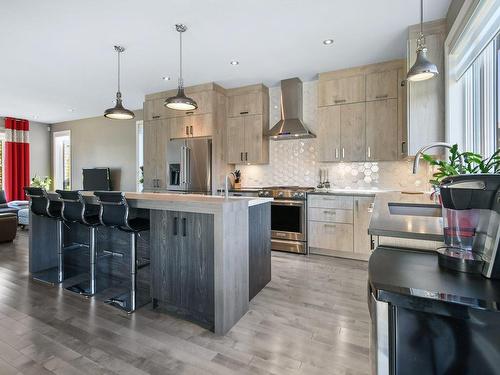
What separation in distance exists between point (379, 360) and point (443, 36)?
349cm

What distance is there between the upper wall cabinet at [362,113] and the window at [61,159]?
7.51 metres

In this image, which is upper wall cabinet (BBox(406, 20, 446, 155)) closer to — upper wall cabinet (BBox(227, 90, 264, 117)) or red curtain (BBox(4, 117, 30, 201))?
upper wall cabinet (BBox(227, 90, 264, 117))

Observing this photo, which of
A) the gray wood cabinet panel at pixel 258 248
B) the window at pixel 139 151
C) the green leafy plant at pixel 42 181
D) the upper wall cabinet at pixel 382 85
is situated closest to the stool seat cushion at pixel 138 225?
the gray wood cabinet panel at pixel 258 248

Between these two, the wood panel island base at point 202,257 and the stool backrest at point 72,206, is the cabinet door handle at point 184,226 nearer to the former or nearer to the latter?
the wood panel island base at point 202,257

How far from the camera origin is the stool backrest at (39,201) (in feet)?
10.0

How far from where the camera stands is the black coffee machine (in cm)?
78

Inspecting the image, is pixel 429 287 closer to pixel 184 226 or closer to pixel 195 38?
pixel 184 226

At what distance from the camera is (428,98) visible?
3.11 metres

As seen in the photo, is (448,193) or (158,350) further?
(158,350)

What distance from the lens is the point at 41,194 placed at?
3076mm

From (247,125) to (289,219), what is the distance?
188 cm

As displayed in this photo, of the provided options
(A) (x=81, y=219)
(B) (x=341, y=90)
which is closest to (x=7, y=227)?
(A) (x=81, y=219)

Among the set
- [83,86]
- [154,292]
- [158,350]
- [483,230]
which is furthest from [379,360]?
[83,86]

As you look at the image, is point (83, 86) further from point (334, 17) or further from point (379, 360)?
point (379, 360)
